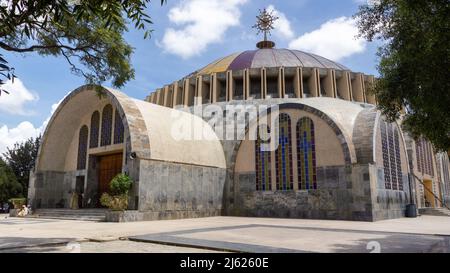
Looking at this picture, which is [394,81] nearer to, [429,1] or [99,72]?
[429,1]

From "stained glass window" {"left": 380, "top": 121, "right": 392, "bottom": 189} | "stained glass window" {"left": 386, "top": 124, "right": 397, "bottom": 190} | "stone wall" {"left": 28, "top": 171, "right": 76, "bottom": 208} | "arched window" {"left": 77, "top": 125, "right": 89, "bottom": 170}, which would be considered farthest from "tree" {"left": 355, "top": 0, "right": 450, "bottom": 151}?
"stone wall" {"left": 28, "top": 171, "right": 76, "bottom": 208}

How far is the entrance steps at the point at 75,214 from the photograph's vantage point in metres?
17.3

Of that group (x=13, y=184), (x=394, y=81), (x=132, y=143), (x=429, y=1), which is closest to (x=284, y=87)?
(x=132, y=143)

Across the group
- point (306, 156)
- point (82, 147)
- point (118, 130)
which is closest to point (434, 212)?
point (306, 156)

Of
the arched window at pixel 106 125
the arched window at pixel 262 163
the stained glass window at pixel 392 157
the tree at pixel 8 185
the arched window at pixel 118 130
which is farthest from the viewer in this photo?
the tree at pixel 8 185

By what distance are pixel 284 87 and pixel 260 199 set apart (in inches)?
411

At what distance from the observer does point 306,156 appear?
764 inches

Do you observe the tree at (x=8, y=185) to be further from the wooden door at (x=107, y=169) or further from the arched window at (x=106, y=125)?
the arched window at (x=106, y=125)

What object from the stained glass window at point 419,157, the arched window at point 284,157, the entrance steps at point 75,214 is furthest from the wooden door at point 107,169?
the stained glass window at point 419,157

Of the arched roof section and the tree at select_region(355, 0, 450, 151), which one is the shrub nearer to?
the arched roof section

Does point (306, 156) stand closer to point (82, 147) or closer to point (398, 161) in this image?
point (398, 161)

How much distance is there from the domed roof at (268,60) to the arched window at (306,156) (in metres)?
10.7

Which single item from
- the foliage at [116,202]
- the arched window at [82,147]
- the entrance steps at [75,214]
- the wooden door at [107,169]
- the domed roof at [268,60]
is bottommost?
the entrance steps at [75,214]
